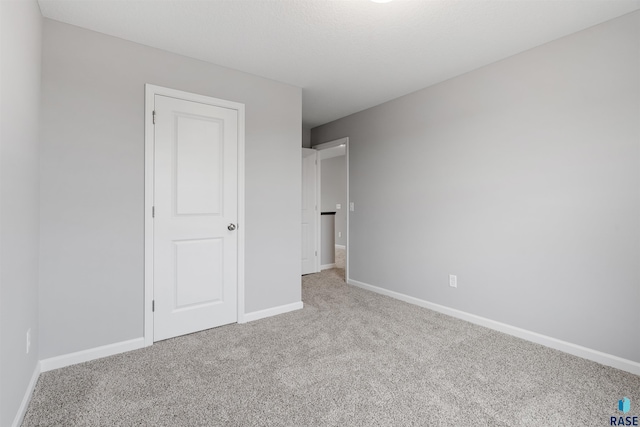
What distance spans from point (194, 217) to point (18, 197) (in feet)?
4.04

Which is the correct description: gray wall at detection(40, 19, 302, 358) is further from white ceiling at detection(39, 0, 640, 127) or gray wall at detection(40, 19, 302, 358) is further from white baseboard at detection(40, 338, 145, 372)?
white ceiling at detection(39, 0, 640, 127)

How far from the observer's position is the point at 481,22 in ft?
7.16

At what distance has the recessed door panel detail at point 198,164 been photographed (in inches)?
104

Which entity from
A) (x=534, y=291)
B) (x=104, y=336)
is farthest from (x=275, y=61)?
(x=534, y=291)

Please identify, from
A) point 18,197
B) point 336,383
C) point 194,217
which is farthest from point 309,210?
A: point 18,197

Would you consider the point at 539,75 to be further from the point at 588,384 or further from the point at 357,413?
the point at 357,413

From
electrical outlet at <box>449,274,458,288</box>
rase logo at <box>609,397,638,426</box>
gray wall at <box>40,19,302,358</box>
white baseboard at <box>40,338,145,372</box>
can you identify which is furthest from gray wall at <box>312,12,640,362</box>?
white baseboard at <box>40,338,145,372</box>

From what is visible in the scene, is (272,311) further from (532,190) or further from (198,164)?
(532,190)

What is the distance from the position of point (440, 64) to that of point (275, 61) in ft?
4.97

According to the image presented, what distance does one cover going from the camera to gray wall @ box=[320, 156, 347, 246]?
789 cm

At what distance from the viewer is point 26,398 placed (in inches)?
67.3

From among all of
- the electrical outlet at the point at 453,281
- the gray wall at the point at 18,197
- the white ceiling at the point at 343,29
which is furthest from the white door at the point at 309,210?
the gray wall at the point at 18,197

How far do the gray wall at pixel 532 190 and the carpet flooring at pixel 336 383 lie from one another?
1.40 ft

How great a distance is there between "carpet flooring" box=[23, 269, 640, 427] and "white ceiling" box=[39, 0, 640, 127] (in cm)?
242
